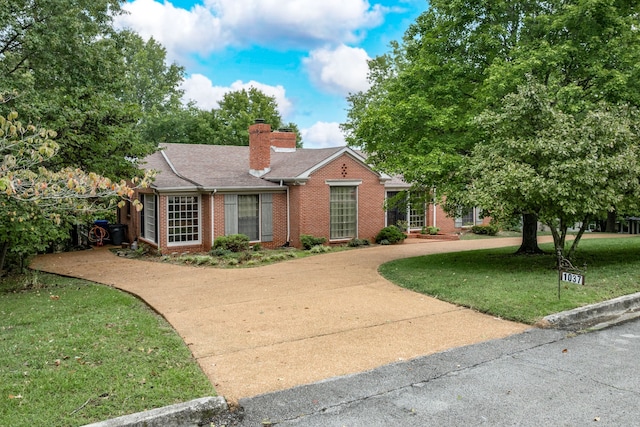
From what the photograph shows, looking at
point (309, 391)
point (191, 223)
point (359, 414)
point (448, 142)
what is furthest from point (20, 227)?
point (448, 142)

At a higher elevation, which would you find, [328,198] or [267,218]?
[328,198]

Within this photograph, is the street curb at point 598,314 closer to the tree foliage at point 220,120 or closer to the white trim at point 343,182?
the white trim at point 343,182

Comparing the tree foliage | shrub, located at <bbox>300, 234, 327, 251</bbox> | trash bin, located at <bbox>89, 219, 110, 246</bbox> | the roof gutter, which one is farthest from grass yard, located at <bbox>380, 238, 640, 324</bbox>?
the tree foliage

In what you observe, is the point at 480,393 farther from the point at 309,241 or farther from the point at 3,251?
the point at 309,241

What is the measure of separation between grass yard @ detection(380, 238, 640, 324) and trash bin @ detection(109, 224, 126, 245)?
12.2 m

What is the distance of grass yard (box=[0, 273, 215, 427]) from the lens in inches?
170

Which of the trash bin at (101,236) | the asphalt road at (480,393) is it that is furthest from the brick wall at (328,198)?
the asphalt road at (480,393)

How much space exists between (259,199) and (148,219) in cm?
426

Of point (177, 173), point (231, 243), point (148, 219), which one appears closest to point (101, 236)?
point (148, 219)

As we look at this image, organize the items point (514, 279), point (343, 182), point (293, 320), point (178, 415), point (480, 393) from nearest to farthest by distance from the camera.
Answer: point (178, 415) < point (480, 393) < point (293, 320) < point (514, 279) < point (343, 182)

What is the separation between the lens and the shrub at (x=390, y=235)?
19.2m

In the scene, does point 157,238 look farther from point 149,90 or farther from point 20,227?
point 149,90

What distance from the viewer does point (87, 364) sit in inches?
213

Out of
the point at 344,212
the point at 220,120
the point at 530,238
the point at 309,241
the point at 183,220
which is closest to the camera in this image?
the point at 530,238
